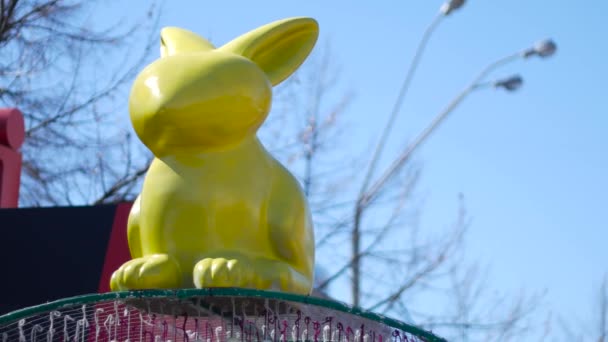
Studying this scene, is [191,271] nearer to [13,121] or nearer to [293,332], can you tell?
[293,332]

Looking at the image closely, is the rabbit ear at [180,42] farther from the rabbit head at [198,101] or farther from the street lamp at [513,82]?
the street lamp at [513,82]

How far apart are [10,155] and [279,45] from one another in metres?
4.50

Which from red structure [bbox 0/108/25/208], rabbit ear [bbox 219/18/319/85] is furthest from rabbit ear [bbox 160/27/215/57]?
red structure [bbox 0/108/25/208]

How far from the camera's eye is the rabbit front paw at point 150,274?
16.1 feet

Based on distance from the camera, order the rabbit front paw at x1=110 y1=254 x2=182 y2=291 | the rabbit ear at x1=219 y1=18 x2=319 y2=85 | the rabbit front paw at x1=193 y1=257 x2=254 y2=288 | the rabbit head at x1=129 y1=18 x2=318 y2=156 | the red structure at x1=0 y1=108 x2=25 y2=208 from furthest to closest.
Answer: the red structure at x1=0 y1=108 x2=25 y2=208, the rabbit ear at x1=219 y1=18 x2=319 y2=85, the rabbit head at x1=129 y1=18 x2=318 y2=156, the rabbit front paw at x1=110 y1=254 x2=182 y2=291, the rabbit front paw at x1=193 y1=257 x2=254 y2=288

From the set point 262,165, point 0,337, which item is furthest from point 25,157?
point 262,165

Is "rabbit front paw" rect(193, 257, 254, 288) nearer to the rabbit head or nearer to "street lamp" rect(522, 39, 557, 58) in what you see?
the rabbit head

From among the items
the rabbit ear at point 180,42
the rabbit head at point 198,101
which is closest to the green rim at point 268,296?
the rabbit head at point 198,101

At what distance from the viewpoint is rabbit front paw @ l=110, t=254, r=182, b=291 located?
16.1ft

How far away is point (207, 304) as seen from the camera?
471 centimetres

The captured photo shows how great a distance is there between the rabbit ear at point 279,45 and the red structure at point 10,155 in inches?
169

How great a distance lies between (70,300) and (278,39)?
1.82 metres

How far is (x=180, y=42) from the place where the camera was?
5656 millimetres

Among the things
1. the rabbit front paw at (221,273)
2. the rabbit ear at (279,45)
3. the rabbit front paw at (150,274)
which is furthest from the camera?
the rabbit ear at (279,45)
